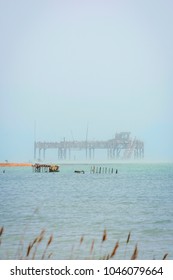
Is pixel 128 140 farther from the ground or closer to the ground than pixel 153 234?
farther from the ground

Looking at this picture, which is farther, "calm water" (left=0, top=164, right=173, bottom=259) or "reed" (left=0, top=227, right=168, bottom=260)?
"calm water" (left=0, top=164, right=173, bottom=259)

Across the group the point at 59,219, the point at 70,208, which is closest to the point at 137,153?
the point at 70,208

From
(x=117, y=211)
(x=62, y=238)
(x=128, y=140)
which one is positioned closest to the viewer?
(x=62, y=238)

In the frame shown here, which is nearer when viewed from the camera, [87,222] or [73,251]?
[73,251]

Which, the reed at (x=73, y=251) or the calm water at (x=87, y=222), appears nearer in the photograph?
the reed at (x=73, y=251)

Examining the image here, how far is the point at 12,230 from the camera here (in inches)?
392

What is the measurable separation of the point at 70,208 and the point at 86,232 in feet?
17.2

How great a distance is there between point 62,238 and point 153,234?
1718 millimetres

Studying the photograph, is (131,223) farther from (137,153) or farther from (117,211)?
Result: (137,153)
